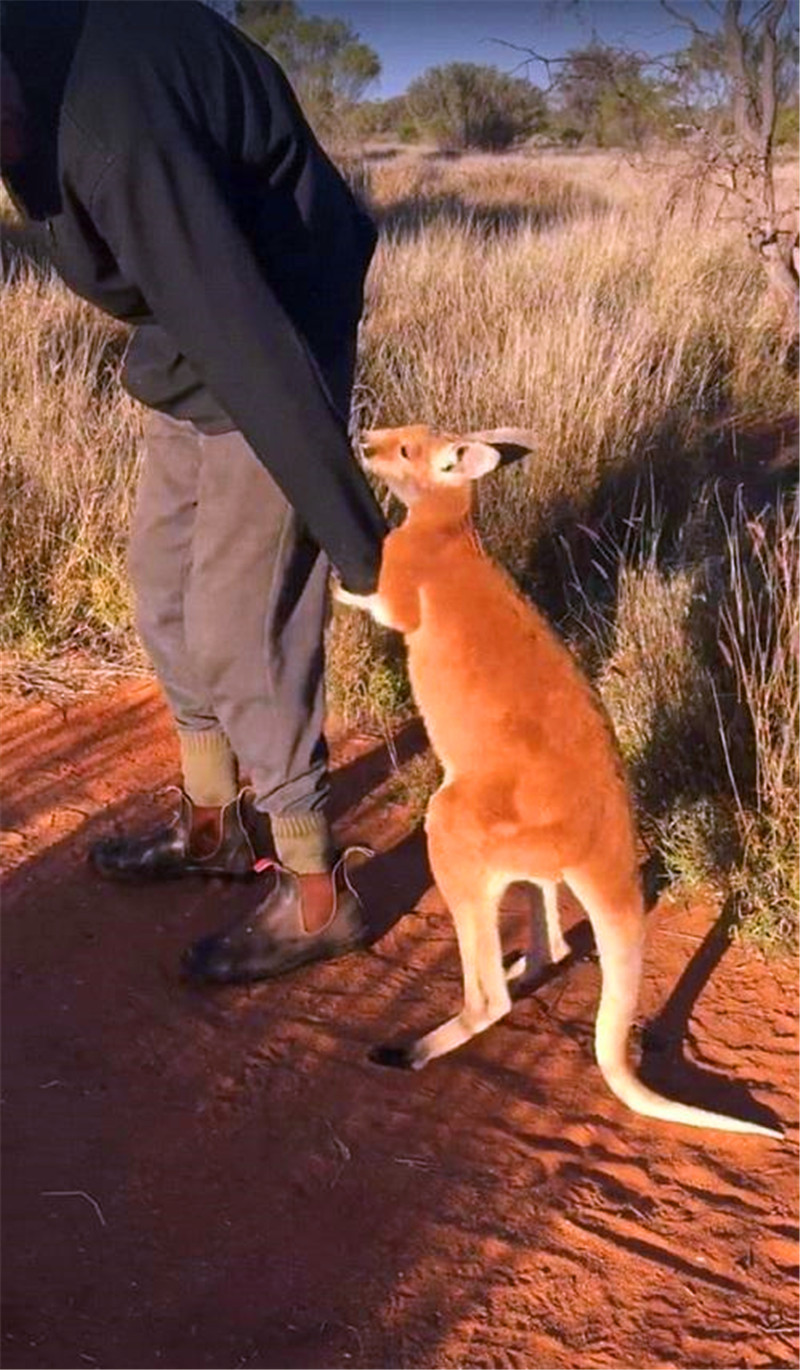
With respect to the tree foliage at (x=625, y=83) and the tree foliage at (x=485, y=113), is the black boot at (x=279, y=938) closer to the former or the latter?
the tree foliage at (x=625, y=83)

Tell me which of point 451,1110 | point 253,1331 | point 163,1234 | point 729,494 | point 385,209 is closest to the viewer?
point 253,1331

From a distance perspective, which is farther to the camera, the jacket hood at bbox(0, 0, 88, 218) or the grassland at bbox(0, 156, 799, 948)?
the grassland at bbox(0, 156, 799, 948)

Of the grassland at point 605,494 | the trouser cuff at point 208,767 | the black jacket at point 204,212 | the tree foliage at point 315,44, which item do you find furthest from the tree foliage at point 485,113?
the black jacket at point 204,212

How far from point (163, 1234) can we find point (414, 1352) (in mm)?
517

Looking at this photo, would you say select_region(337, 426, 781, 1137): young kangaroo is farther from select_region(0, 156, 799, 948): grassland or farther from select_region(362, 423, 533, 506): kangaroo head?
select_region(0, 156, 799, 948): grassland

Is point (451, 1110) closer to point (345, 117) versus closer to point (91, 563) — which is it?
point (91, 563)

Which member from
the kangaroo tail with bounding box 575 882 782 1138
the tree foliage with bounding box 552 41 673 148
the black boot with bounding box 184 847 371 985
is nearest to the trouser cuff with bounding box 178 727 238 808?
the black boot with bounding box 184 847 371 985

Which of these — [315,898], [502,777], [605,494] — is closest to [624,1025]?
[502,777]

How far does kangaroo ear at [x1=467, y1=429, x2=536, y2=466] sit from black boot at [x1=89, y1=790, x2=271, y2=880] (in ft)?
4.01

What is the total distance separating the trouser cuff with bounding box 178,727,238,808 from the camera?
3889mm

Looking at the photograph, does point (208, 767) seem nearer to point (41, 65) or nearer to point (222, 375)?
point (222, 375)

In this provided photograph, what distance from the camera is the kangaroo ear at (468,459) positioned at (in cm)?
332

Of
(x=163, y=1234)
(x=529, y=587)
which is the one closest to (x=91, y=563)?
(x=529, y=587)

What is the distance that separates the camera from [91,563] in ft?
18.0
